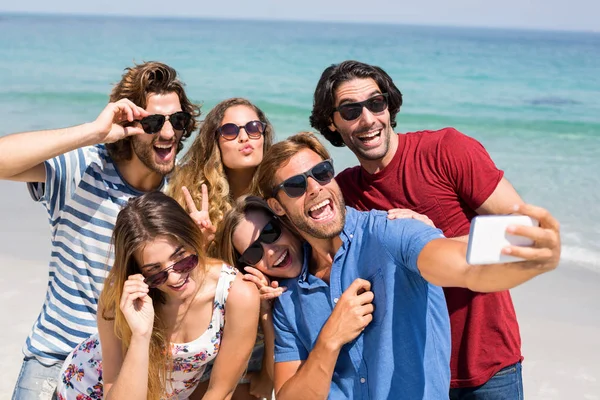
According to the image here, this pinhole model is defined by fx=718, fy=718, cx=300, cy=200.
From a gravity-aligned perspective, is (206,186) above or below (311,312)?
above

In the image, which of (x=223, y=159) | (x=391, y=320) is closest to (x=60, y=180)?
(x=223, y=159)

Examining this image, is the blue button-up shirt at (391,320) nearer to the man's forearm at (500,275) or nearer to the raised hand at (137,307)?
the man's forearm at (500,275)

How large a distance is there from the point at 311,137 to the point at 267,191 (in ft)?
1.06

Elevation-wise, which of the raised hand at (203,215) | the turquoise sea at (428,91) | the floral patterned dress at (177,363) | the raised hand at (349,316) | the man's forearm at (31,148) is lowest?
the floral patterned dress at (177,363)

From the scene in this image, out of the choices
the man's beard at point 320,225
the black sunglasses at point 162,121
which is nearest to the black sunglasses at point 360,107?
the man's beard at point 320,225

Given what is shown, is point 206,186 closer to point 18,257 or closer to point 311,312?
point 311,312

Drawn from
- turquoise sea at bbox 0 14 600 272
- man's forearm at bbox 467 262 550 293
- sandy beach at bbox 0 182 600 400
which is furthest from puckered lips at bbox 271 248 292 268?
turquoise sea at bbox 0 14 600 272

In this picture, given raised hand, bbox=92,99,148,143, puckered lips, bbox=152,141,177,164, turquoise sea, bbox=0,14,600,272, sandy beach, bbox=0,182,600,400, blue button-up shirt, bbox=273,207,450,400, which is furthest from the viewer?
turquoise sea, bbox=0,14,600,272

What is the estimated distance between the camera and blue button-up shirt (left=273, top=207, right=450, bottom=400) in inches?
111

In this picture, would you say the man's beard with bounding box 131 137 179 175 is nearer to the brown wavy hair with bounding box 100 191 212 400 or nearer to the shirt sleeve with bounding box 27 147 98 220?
the shirt sleeve with bounding box 27 147 98 220

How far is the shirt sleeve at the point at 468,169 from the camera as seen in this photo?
3352mm

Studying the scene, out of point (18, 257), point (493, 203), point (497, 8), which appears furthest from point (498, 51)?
point (497, 8)

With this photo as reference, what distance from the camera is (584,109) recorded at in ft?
Result: 65.3

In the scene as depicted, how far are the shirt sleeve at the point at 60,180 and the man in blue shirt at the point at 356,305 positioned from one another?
112 centimetres
